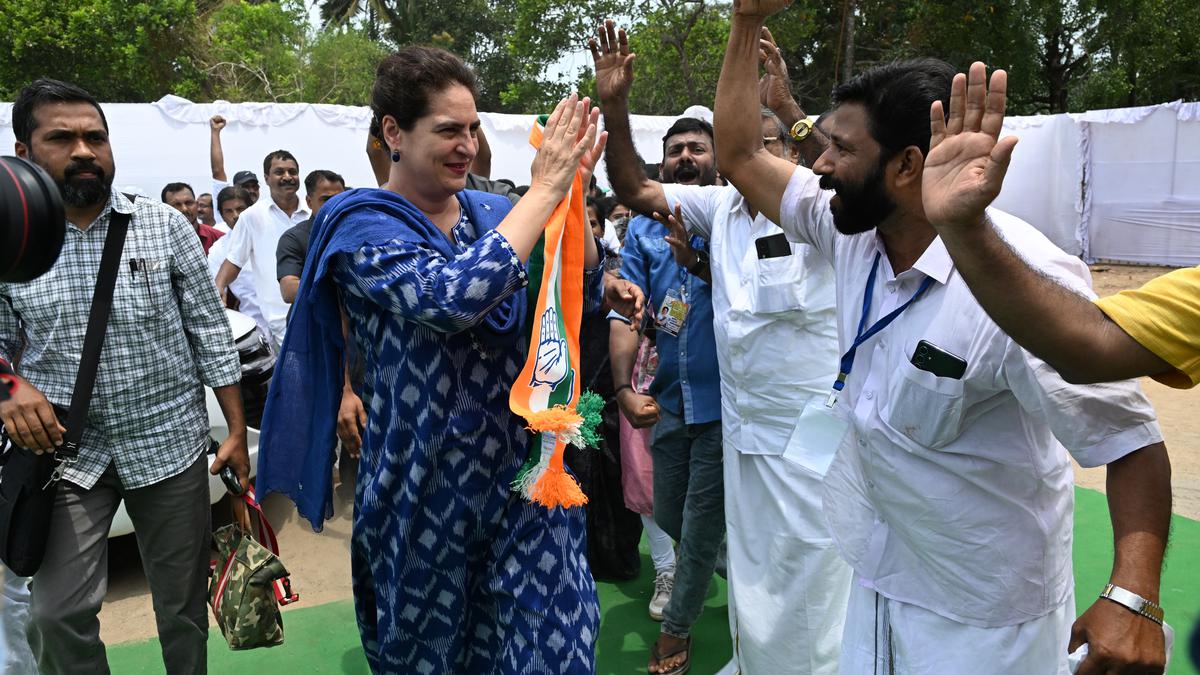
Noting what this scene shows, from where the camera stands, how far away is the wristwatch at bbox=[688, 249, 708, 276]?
3.51 meters

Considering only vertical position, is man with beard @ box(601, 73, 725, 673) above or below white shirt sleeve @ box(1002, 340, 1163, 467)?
below

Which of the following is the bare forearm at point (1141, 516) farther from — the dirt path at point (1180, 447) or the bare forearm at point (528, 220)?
the dirt path at point (1180, 447)

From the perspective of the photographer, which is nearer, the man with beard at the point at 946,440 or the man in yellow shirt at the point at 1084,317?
the man in yellow shirt at the point at 1084,317

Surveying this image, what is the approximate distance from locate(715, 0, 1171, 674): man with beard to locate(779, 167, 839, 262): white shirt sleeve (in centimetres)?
2

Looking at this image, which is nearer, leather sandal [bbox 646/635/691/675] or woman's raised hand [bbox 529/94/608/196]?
woman's raised hand [bbox 529/94/608/196]

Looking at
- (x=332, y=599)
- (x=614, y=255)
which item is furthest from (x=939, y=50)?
(x=332, y=599)

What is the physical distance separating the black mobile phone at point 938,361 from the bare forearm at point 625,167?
4.26 ft

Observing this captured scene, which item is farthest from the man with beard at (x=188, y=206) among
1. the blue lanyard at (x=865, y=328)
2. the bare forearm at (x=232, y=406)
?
the blue lanyard at (x=865, y=328)

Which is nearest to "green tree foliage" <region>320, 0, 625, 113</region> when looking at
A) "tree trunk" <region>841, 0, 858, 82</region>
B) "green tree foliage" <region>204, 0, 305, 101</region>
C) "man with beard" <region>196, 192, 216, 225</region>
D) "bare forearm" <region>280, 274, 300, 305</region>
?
"green tree foliage" <region>204, 0, 305, 101</region>

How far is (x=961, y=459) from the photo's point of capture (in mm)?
2041

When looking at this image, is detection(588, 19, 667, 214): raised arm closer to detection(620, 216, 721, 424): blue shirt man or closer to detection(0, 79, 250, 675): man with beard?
detection(620, 216, 721, 424): blue shirt man

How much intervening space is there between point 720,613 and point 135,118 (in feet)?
28.9

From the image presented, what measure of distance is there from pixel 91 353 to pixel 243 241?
12.2 feet

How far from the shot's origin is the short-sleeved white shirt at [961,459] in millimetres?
1956
